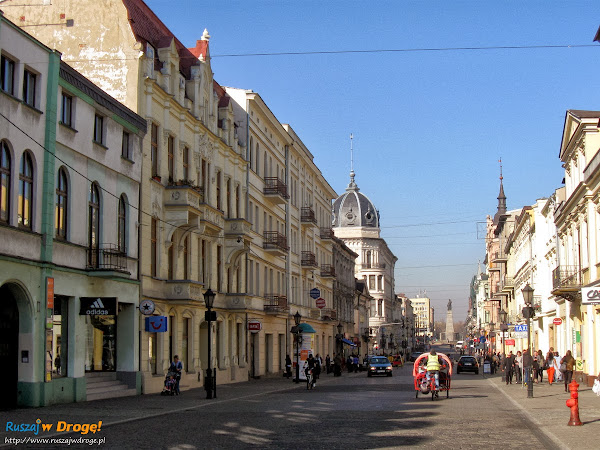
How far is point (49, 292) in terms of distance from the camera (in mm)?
23953

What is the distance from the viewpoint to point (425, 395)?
Answer: 30188 mm

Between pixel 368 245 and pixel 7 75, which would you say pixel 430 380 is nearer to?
pixel 7 75

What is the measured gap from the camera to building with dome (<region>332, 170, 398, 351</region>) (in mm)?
125188

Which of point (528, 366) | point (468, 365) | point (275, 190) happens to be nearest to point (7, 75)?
point (528, 366)

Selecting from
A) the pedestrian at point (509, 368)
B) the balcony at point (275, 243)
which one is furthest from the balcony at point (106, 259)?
the balcony at point (275, 243)

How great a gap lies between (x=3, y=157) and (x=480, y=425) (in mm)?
13802

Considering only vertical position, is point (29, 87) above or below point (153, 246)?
above

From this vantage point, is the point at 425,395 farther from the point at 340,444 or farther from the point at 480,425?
the point at 340,444

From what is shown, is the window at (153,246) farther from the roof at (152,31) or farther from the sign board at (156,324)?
the roof at (152,31)

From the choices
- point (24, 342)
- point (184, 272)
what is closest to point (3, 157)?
point (24, 342)

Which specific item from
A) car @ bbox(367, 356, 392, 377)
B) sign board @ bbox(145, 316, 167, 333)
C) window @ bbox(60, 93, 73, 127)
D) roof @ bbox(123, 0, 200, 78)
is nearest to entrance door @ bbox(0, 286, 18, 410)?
window @ bbox(60, 93, 73, 127)

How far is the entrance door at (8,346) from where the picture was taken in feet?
76.2

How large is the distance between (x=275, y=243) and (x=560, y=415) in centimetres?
3187

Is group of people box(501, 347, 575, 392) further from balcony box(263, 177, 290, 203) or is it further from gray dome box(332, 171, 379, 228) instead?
gray dome box(332, 171, 379, 228)
